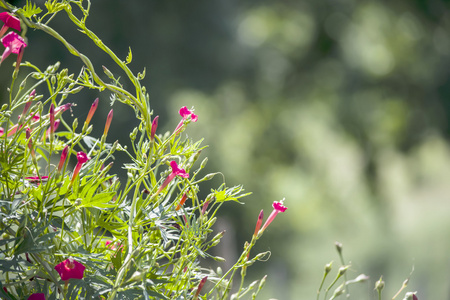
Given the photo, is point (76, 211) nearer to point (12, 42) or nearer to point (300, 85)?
point (12, 42)

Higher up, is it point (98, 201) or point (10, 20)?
point (10, 20)

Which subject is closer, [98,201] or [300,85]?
[98,201]

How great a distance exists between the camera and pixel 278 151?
3223 mm

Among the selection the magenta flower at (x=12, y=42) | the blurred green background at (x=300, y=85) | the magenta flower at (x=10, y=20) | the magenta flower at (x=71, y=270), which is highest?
the blurred green background at (x=300, y=85)

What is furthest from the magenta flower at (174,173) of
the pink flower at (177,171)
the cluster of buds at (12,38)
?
the cluster of buds at (12,38)

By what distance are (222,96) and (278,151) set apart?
0.44 metres

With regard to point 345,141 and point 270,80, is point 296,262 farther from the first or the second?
point 270,80

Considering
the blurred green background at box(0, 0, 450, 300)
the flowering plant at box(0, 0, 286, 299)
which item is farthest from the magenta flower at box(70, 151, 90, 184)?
the blurred green background at box(0, 0, 450, 300)

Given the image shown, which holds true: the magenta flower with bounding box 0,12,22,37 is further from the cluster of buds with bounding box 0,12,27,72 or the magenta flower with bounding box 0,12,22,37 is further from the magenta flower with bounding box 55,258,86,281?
the magenta flower with bounding box 55,258,86,281

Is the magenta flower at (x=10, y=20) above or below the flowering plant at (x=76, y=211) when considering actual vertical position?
above

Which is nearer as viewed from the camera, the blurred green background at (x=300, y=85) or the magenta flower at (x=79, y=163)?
the magenta flower at (x=79, y=163)

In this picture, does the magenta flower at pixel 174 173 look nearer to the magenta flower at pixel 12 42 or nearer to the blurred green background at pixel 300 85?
the magenta flower at pixel 12 42

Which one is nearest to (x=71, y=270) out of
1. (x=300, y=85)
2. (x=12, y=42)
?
(x=12, y=42)

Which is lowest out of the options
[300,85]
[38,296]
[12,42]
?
[38,296]
